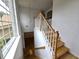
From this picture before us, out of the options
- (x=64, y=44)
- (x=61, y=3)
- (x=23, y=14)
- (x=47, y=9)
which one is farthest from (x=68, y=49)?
(x=23, y=14)

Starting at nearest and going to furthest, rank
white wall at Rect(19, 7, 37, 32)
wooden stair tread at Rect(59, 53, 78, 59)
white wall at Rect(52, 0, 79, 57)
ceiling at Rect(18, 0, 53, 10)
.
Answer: white wall at Rect(52, 0, 79, 57) < wooden stair tread at Rect(59, 53, 78, 59) < ceiling at Rect(18, 0, 53, 10) < white wall at Rect(19, 7, 37, 32)

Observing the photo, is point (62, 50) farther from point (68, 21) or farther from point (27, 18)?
point (27, 18)

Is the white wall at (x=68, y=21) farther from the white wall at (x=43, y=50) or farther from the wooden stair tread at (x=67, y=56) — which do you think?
the white wall at (x=43, y=50)

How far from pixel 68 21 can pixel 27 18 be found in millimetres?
3575

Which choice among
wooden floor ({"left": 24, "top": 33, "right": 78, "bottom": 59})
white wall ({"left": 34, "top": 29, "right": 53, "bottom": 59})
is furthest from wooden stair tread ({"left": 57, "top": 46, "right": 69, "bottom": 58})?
white wall ({"left": 34, "top": 29, "right": 53, "bottom": 59})

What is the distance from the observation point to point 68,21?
315 cm

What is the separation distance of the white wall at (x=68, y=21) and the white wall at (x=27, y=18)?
2.60 meters

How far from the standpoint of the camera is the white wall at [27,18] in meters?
5.91

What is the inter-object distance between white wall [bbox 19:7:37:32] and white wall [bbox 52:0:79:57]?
2603mm

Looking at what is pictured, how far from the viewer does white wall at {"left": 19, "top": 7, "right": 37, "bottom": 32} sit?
591cm

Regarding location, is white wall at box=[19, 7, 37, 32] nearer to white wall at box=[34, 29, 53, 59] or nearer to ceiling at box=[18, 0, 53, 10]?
ceiling at box=[18, 0, 53, 10]

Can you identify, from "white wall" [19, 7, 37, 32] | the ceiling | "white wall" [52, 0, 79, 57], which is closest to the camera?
"white wall" [52, 0, 79, 57]

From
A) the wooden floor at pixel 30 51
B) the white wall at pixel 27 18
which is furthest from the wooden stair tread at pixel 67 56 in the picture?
the white wall at pixel 27 18

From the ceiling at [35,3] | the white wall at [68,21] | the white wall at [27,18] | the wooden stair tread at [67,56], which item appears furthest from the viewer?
the white wall at [27,18]
